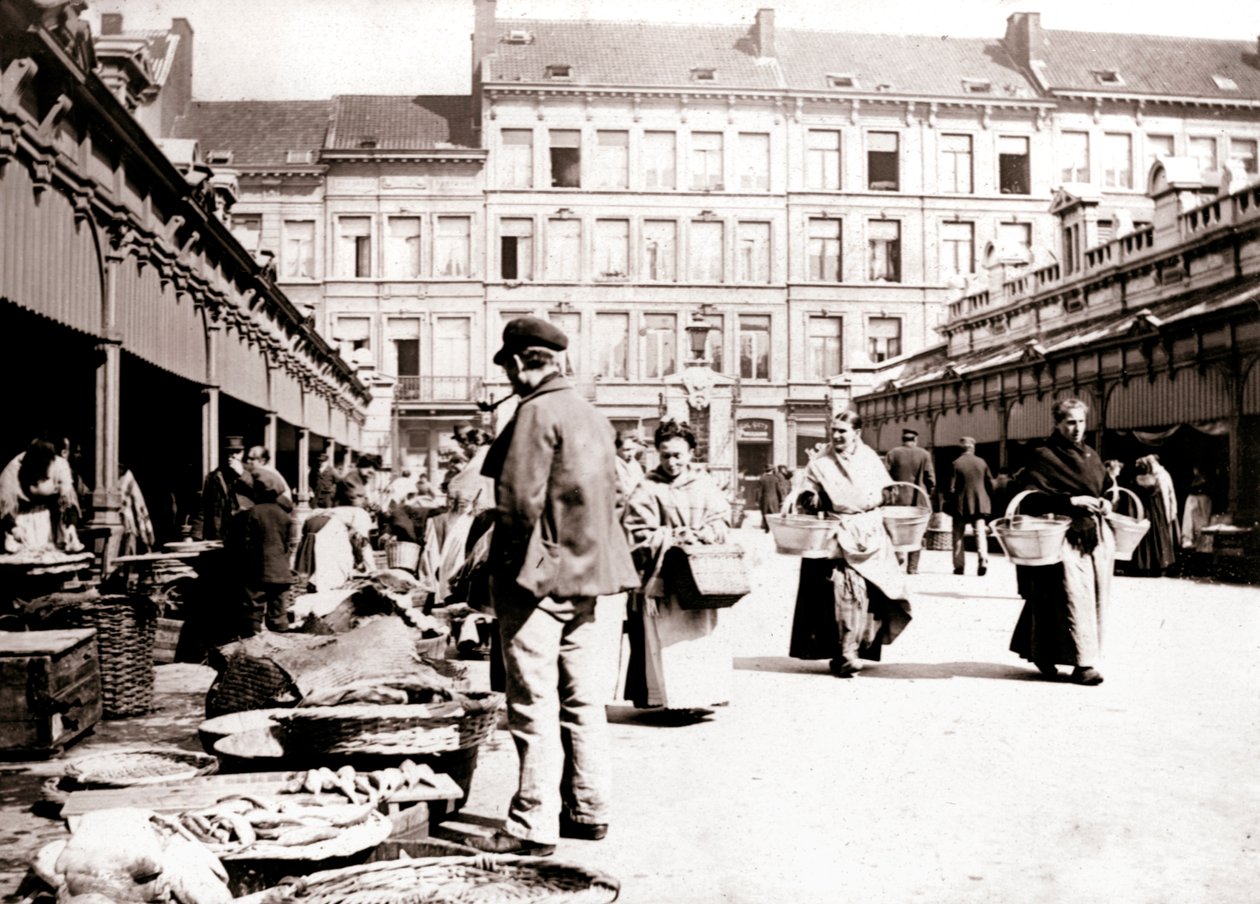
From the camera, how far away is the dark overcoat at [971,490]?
18022 mm

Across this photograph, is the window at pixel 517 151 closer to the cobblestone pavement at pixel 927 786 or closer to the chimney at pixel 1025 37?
the chimney at pixel 1025 37

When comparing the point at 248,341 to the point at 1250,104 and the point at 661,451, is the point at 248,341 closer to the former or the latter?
the point at 661,451

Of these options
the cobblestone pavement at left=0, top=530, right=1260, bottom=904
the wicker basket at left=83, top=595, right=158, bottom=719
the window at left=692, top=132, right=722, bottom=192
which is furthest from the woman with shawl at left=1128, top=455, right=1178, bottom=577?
the window at left=692, top=132, right=722, bottom=192

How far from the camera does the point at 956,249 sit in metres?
50.1

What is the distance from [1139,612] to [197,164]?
1107cm

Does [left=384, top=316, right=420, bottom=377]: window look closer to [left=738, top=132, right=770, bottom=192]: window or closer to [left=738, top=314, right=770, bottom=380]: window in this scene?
[left=738, top=314, right=770, bottom=380]: window

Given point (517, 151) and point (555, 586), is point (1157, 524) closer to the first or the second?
point (555, 586)

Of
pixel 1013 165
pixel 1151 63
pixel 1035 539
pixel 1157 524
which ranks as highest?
pixel 1151 63

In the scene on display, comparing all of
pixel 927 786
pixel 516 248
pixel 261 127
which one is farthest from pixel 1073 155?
pixel 927 786

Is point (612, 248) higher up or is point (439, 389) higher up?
point (612, 248)

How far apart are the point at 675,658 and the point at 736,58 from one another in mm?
46587

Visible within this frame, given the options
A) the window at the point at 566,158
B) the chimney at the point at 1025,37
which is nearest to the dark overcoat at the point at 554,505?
the window at the point at 566,158

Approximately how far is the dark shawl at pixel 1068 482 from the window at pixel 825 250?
42081 mm

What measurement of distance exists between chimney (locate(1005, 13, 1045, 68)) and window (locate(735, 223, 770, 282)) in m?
12.4
